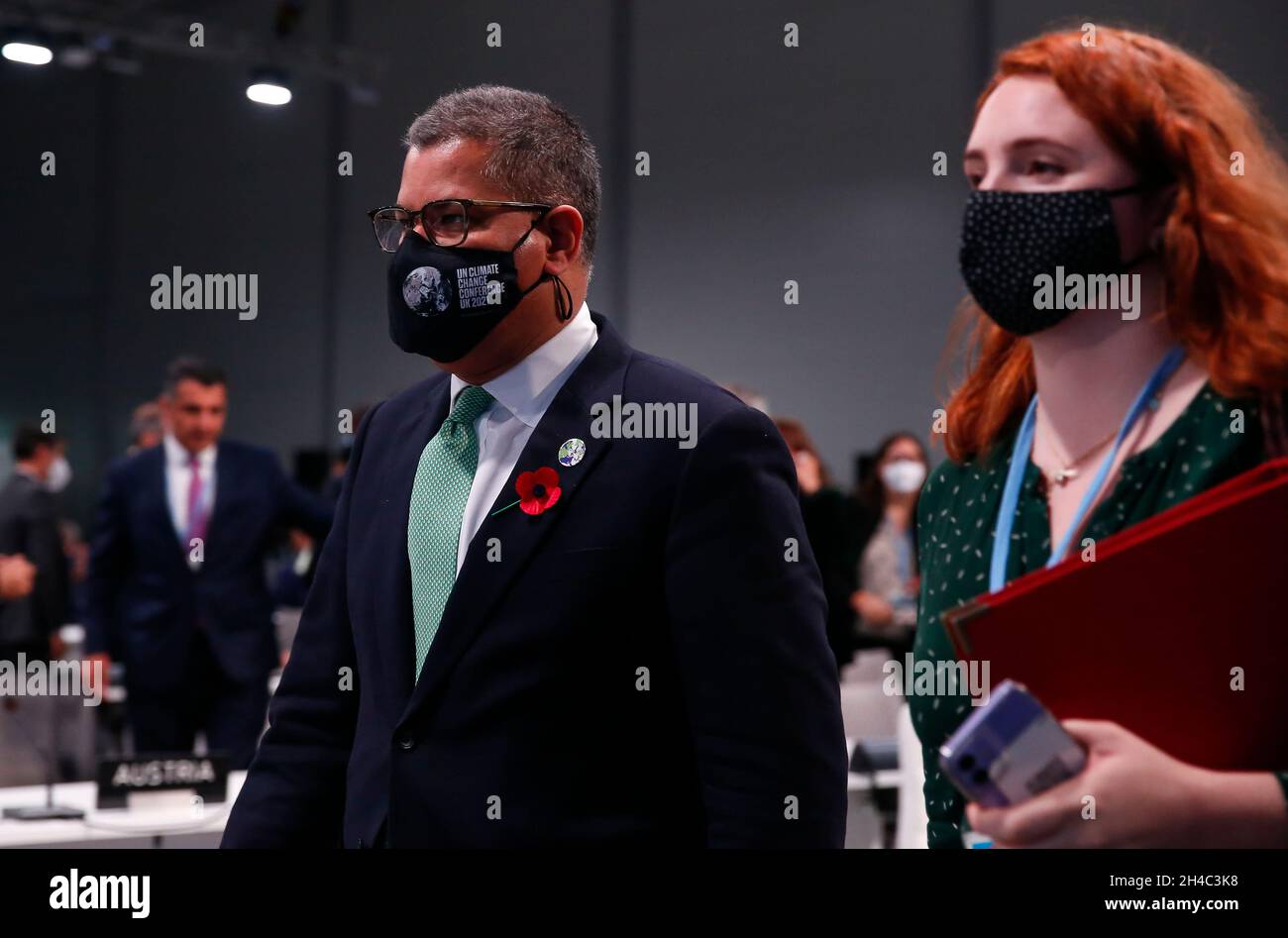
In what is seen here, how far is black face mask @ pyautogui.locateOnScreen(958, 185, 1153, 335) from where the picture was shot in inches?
44.1

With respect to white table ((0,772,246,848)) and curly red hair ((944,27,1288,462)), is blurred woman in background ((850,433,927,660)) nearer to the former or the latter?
white table ((0,772,246,848))

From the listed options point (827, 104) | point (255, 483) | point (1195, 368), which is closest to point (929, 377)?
point (827, 104)

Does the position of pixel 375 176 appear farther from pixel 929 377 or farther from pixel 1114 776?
pixel 1114 776

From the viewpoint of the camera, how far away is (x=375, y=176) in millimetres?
10422

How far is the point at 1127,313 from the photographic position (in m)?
1.14

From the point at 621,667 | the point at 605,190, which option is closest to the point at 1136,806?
the point at 621,667

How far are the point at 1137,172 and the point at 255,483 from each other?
4.47 metres

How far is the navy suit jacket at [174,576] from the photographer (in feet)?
16.7

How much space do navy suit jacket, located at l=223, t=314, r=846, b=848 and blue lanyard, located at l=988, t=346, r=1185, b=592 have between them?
442mm

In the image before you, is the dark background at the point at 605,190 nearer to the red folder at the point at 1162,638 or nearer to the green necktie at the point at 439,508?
the green necktie at the point at 439,508

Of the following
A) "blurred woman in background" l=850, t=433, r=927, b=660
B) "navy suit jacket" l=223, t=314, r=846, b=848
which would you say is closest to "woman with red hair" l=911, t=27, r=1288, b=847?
"navy suit jacket" l=223, t=314, r=846, b=848

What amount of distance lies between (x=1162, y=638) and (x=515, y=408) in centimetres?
91
